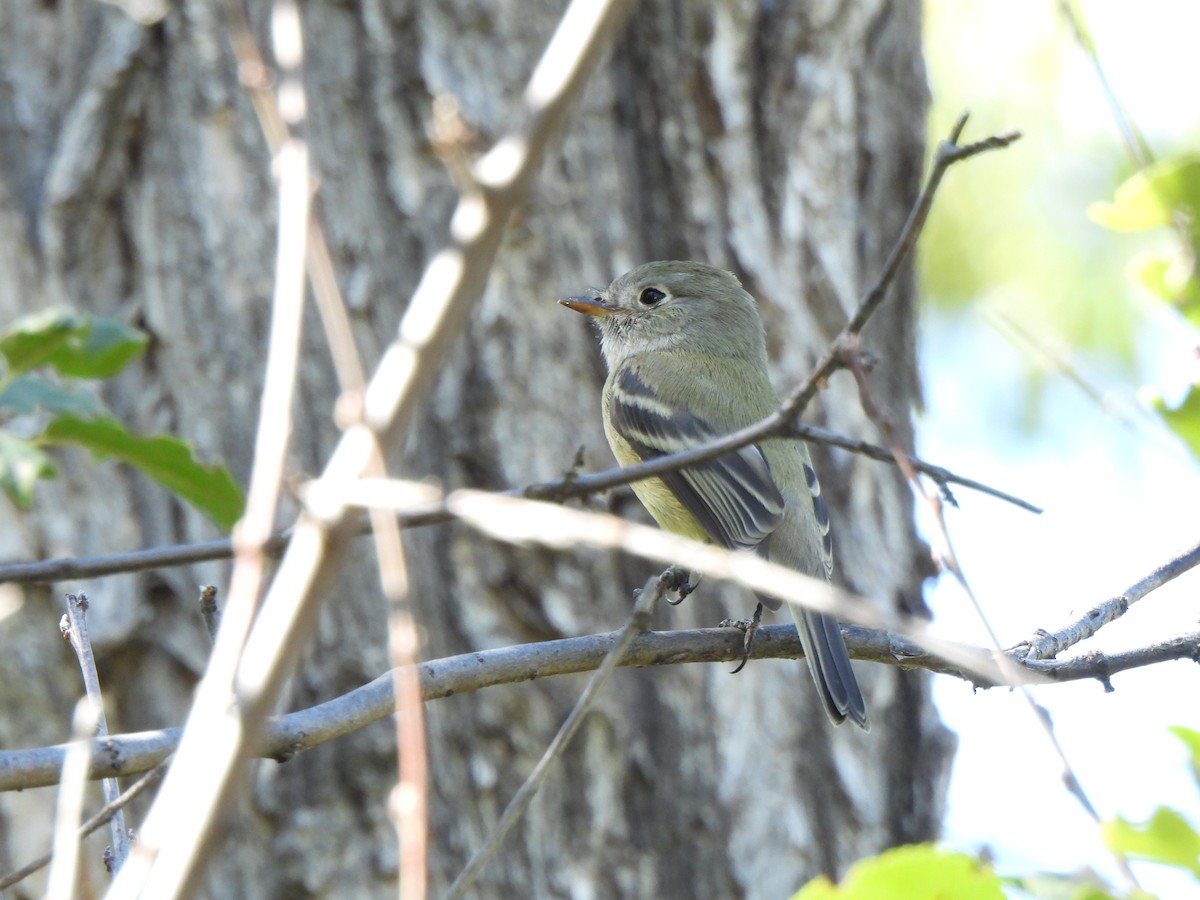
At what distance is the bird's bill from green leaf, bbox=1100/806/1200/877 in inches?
138

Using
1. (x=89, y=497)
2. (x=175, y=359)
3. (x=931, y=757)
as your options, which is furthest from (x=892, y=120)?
(x=89, y=497)

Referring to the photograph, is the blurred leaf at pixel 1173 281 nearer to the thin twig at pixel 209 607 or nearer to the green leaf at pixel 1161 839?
the green leaf at pixel 1161 839

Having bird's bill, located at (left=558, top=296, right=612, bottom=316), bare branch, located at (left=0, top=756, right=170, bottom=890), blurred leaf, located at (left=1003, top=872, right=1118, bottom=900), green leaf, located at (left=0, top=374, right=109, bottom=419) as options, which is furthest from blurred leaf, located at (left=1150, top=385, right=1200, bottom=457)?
bird's bill, located at (left=558, top=296, right=612, bottom=316)

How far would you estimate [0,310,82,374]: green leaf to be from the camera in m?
2.23

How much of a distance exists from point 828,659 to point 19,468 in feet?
6.97

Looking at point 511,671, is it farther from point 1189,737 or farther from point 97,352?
point 1189,737

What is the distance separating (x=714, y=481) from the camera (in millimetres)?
4332

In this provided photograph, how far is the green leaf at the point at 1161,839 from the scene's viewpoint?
1.37 metres

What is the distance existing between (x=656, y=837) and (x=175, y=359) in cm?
222

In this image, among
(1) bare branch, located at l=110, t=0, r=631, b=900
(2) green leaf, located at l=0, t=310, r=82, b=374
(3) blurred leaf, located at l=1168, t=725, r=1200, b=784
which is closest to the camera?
(1) bare branch, located at l=110, t=0, r=631, b=900

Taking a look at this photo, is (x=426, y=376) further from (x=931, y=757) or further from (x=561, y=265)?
(x=931, y=757)

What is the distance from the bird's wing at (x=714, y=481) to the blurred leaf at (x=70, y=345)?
2.01 metres

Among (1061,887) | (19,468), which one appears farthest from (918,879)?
(19,468)

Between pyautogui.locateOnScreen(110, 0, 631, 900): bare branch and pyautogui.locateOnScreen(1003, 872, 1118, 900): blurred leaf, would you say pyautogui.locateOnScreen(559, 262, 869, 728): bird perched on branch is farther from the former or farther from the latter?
pyautogui.locateOnScreen(110, 0, 631, 900): bare branch
